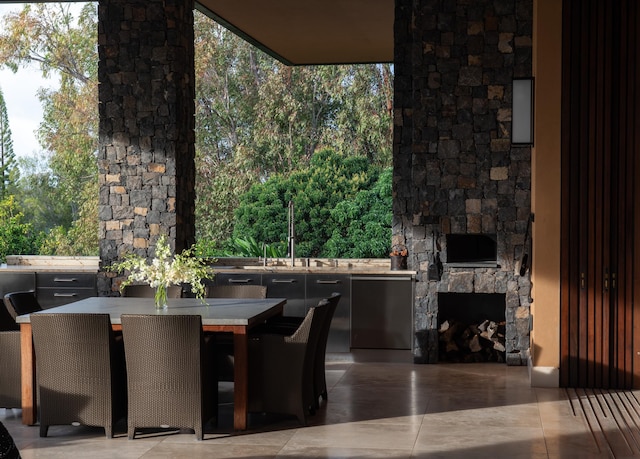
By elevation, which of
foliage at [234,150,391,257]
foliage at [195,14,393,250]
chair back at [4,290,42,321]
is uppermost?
foliage at [195,14,393,250]

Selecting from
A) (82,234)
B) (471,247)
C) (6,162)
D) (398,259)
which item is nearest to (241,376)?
(398,259)

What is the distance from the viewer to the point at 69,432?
618cm

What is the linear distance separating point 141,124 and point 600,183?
449cm

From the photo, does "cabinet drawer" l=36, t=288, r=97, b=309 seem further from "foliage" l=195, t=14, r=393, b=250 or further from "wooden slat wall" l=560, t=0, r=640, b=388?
"foliage" l=195, t=14, r=393, b=250

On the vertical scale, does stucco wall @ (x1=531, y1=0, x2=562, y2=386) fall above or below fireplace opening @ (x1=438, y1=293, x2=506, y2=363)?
above

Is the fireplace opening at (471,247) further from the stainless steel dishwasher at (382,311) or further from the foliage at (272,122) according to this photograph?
the foliage at (272,122)

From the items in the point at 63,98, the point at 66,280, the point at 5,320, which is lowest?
the point at 5,320

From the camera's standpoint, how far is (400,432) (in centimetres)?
618

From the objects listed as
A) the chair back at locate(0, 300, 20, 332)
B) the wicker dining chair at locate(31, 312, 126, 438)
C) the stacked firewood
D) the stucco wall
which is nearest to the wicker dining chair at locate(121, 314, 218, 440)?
the wicker dining chair at locate(31, 312, 126, 438)

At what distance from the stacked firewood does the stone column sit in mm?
2875

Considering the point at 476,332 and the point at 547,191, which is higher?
the point at 547,191

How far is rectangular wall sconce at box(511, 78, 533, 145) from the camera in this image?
7.61 meters

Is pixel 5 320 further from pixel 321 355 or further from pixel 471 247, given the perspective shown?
pixel 471 247

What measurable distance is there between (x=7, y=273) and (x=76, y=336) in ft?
12.9
